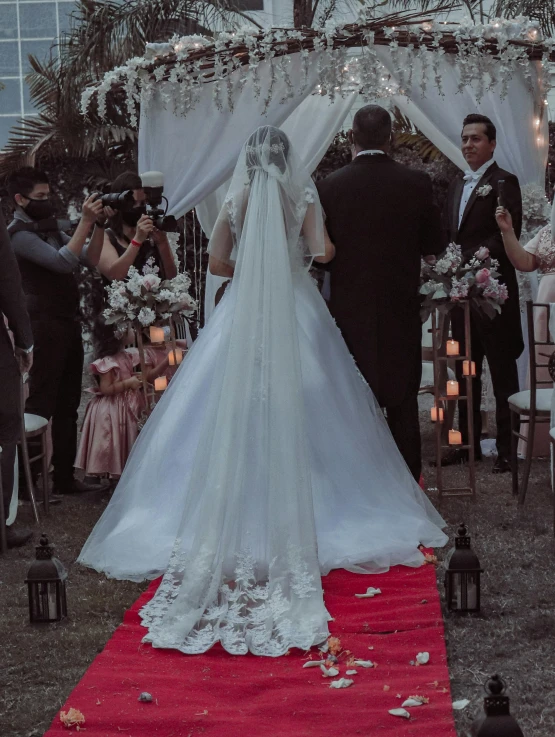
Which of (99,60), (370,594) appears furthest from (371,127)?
(99,60)

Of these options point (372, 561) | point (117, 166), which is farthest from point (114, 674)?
point (117, 166)

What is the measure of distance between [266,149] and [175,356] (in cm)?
196

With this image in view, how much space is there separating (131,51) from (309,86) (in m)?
4.37

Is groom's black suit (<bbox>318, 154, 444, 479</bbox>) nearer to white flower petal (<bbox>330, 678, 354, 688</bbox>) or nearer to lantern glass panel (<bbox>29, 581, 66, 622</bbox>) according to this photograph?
lantern glass panel (<bbox>29, 581, 66, 622</bbox>)

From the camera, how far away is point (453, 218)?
6.56 m

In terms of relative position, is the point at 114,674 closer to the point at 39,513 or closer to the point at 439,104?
the point at 39,513

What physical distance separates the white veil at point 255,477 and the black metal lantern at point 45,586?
337 mm

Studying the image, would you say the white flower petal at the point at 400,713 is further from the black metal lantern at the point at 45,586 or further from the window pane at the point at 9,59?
the window pane at the point at 9,59

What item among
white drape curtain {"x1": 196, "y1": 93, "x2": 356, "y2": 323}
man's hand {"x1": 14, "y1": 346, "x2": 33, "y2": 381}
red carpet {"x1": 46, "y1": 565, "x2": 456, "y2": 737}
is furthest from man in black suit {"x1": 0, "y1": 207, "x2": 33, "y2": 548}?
white drape curtain {"x1": 196, "y1": 93, "x2": 356, "y2": 323}

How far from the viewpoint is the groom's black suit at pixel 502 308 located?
6.36m

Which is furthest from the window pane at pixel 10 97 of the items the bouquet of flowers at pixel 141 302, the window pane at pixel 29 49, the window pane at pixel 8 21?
the bouquet of flowers at pixel 141 302

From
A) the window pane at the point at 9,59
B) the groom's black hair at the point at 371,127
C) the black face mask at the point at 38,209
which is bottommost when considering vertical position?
the black face mask at the point at 38,209

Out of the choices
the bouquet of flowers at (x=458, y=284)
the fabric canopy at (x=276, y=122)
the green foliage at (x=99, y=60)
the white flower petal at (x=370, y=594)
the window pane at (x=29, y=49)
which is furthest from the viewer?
the window pane at (x=29, y=49)

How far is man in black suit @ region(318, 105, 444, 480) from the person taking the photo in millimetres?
5223
